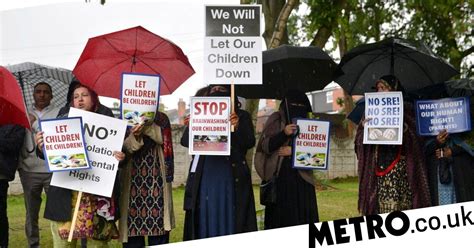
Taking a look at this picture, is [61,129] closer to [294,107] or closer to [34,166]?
[34,166]

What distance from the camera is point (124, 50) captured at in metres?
6.31

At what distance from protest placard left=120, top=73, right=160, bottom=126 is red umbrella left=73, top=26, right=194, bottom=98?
1.70ft

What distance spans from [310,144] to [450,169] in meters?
1.38

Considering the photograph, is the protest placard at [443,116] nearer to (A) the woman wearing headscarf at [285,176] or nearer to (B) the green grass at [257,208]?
(A) the woman wearing headscarf at [285,176]

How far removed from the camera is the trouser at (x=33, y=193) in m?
7.36

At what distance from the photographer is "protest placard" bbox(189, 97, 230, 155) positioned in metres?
5.86

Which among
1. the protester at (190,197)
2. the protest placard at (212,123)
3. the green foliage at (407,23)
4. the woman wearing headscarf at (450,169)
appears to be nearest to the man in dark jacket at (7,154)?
the protester at (190,197)

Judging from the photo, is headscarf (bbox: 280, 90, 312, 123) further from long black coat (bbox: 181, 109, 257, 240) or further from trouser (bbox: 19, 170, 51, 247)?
trouser (bbox: 19, 170, 51, 247)

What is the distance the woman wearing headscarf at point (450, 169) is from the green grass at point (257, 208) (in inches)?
67.6

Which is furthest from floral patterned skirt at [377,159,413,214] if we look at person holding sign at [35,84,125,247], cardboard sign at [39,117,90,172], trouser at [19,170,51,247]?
trouser at [19,170,51,247]

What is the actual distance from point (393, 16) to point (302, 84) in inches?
326

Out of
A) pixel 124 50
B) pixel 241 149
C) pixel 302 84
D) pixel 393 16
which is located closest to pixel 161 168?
pixel 241 149

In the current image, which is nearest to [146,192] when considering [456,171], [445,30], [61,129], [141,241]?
[141,241]

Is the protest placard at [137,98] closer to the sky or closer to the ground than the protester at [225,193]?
closer to the sky
